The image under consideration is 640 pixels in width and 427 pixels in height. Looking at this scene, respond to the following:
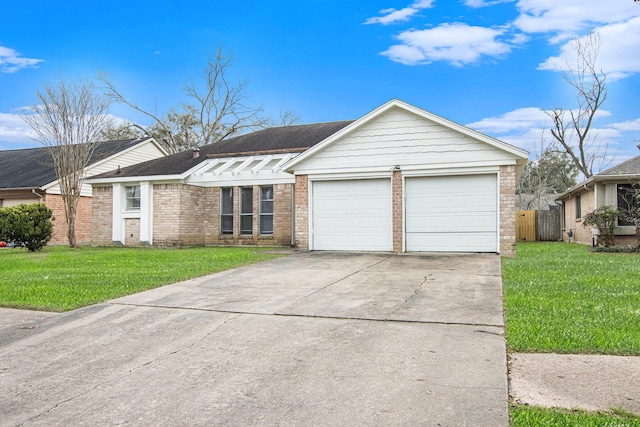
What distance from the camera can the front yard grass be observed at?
491cm

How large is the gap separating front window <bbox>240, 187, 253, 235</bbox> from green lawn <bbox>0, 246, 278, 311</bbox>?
16.2 feet

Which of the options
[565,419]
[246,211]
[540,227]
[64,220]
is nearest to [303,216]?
[246,211]

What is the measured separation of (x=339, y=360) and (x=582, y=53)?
3270cm

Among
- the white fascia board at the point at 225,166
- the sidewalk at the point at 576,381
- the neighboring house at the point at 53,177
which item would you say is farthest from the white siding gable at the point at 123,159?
the sidewalk at the point at 576,381

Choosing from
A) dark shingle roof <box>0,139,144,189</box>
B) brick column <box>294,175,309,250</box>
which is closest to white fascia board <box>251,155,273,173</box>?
brick column <box>294,175,309,250</box>

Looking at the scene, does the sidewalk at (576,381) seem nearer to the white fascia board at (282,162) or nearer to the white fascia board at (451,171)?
the white fascia board at (451,171)

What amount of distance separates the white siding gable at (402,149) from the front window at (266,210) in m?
3.32

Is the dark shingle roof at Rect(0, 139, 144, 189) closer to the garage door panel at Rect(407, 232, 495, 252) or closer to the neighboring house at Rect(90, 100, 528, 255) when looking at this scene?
the neighboring house at Rect(90, 100, 528, 255)

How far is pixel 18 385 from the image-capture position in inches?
166

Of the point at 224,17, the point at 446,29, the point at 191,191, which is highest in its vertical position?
the point at 224,17

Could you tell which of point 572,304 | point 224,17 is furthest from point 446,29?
point 572,304

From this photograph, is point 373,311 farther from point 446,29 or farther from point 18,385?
point 446,29

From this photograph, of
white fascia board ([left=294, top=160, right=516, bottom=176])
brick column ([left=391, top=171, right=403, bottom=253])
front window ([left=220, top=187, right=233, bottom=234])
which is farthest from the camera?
front window ([left=220, top=187, right=233, bottom=234])

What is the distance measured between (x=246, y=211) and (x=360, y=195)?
5.82 metres
